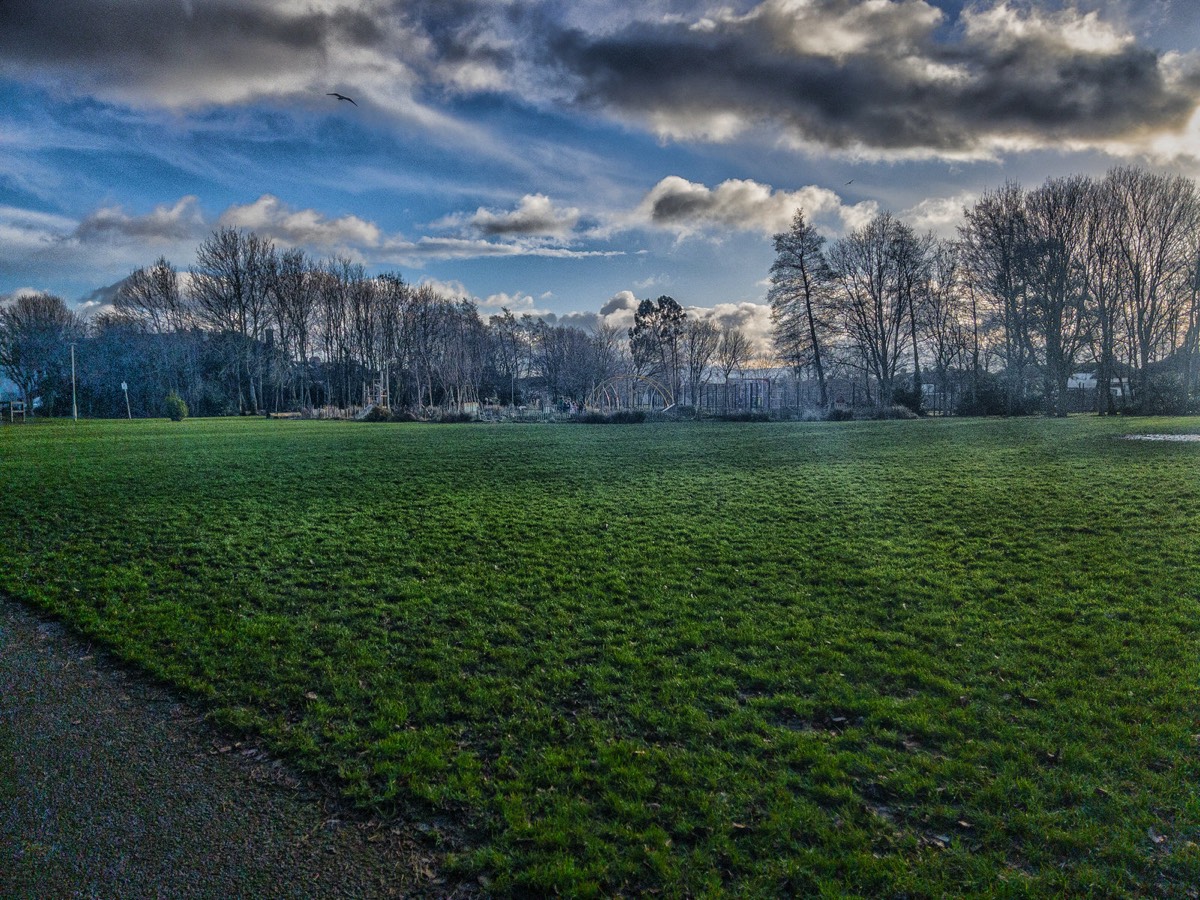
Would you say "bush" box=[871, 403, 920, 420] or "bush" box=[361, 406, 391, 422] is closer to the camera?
"bush" box=[871, 403, 920, 420]

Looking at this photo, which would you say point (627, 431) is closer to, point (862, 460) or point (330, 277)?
point (862, 460)

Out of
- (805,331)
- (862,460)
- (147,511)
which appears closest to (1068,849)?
(147,511)

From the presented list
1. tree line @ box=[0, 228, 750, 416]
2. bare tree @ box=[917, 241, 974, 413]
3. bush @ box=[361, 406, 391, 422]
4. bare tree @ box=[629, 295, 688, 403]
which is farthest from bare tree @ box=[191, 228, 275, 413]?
bare tree @ box=[917, 241, 974, 413]

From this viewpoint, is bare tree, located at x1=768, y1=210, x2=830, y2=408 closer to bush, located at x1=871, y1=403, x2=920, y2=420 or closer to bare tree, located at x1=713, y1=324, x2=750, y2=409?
bush, located at x1=871, y1=403, x2=920, y2=420

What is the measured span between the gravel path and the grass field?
25cm

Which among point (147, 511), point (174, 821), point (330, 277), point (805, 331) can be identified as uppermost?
point (330, 277)

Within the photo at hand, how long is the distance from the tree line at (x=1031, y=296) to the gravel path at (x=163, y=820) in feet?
134

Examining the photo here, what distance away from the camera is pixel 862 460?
53.8 feet

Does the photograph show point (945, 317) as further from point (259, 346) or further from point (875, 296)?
point (259, 346)

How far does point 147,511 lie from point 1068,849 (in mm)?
12513

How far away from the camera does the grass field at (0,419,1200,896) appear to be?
3.04 metres

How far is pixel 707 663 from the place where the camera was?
4.94 metres

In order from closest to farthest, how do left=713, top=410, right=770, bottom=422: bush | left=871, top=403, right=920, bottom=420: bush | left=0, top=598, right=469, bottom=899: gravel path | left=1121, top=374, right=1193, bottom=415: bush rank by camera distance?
1. left=0, top=598, right=469, bottom=899: gravel path
2. left=1121, top=374, right=1193, bottom=415: bush
3. left=713, top=410, right=770, bottom=422: bush
4. left=871, top=403, right=920, bottom=420: bush

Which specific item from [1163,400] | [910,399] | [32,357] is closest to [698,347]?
[910,399]
